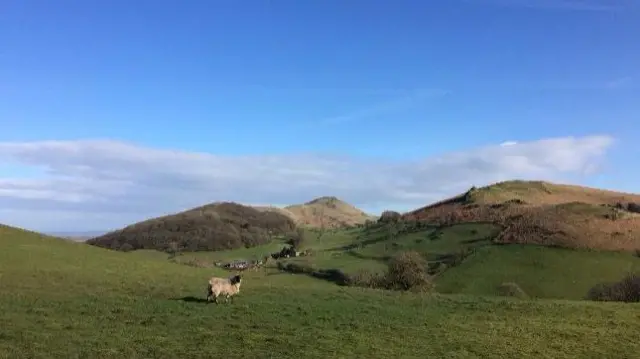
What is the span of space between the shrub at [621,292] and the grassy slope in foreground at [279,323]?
46.3ft

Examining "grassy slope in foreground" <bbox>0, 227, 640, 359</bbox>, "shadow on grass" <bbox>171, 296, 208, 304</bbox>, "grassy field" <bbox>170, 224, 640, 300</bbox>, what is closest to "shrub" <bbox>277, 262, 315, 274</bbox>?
"grassy field" <bbox>170, 224, 640, 300</bbox>

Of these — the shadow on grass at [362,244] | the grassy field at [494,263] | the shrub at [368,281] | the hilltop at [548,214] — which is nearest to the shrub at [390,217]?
the hilltop at [548,214]

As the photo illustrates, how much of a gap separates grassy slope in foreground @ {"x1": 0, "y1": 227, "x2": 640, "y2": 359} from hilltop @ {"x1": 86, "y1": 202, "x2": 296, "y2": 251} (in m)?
84.3

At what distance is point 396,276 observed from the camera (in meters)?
49.1

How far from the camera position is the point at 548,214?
74188 mm

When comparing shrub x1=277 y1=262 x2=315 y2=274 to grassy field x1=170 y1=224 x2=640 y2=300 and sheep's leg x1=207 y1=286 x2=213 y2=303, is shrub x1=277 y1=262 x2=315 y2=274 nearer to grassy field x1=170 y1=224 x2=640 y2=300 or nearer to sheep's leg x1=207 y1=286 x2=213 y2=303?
grassy field x1=170 y1=224 x2=640 y2=300

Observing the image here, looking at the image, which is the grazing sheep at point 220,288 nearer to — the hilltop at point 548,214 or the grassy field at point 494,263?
the grassy field at point 494,263

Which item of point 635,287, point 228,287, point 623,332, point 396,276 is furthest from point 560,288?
point 228,287

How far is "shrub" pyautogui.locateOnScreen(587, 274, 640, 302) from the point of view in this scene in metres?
43.3

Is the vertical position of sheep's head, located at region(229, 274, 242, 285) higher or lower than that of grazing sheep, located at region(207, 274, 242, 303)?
higher

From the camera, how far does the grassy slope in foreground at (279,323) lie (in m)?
18.2

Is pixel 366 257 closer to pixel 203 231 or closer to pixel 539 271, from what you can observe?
pixel 539 271

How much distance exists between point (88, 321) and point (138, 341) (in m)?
3.57

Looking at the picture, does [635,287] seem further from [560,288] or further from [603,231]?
[603,231]
